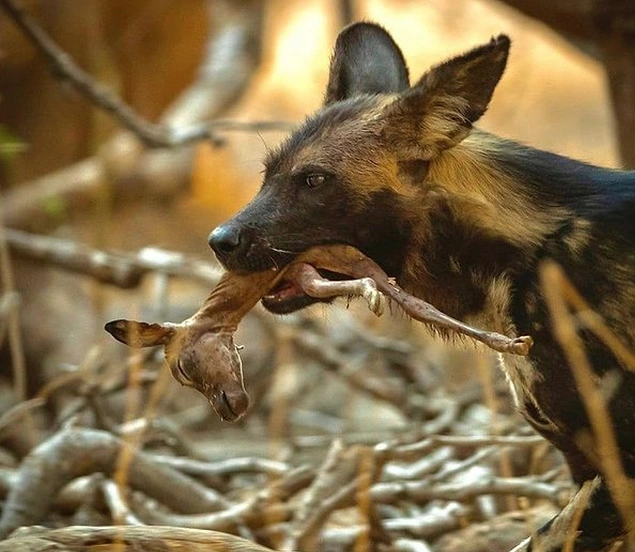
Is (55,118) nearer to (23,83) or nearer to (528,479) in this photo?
(23,83)

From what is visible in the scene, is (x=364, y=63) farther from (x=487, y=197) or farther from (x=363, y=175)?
(x=487, y=197)

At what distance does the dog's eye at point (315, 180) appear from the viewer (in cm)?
305

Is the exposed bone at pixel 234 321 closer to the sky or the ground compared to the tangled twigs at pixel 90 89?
closer to the ground

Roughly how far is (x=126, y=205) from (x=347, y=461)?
13.4 ft

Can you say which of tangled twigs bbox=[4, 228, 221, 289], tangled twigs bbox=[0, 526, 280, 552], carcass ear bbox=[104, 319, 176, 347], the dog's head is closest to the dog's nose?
the dog's head

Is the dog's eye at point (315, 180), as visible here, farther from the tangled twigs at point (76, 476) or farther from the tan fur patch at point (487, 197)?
the tangled twigs at point (76, 476)

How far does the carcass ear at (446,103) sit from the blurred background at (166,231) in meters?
0.84

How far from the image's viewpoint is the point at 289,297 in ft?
9.73

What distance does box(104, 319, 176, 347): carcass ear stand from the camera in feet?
8.44

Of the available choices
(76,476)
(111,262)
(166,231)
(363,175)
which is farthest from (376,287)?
(166,231)

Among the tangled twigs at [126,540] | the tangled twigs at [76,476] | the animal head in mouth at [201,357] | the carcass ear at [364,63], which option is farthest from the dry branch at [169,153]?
the tangled twigs at [126,540]

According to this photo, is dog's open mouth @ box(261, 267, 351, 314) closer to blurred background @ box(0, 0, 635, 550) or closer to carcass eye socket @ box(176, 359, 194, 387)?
carcass eye socket @ box(176, 359, 194, 387)

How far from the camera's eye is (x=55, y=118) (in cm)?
725

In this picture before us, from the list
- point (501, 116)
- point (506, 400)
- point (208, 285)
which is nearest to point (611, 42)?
point (506, 400)
